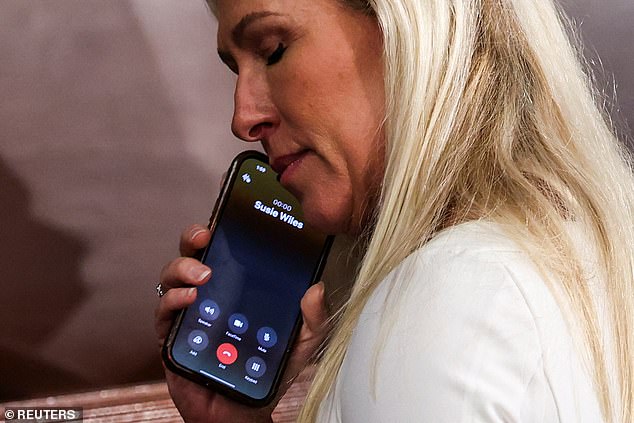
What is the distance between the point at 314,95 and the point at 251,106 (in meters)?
0.04

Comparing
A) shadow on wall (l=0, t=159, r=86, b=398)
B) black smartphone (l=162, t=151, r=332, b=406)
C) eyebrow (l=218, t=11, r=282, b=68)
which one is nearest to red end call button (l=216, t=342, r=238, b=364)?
black smartphone (l=162, t=151, r=332, b=406)

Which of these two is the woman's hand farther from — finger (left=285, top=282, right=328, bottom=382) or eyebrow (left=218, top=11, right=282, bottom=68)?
eyebrow (left=218, top=11, right=282, bottom=68)

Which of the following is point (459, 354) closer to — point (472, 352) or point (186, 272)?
point (472, 352)

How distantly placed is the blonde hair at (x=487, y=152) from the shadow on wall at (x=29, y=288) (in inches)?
11.0

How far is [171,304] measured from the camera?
656mm

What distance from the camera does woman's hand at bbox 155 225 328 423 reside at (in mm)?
632

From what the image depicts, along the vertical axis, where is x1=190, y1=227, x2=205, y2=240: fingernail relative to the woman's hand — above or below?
above

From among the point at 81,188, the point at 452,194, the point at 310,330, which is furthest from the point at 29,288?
the point at 452,194

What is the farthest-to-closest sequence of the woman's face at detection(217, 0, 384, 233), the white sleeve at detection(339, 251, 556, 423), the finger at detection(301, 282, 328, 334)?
the finger at detection(301, 282, 328, 334) < the woman's face at detection(217, 0, 384, 233) < the white sleeve at detection(339, 251, 556, 423)

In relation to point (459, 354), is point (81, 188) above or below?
below

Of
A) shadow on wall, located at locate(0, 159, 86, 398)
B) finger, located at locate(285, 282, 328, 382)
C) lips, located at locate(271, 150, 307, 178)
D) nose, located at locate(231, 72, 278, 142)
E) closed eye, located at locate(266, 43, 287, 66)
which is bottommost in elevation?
shadow on wall, located at locate(0, 159, 86, 398)

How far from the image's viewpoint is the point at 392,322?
0.40 metres

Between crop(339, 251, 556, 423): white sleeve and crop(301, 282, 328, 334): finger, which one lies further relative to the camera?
crop(301, 282, 328, 334): finger

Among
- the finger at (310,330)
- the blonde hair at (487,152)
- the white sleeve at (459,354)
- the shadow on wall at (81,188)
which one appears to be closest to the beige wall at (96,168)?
the shadow on wall at (81,188)
